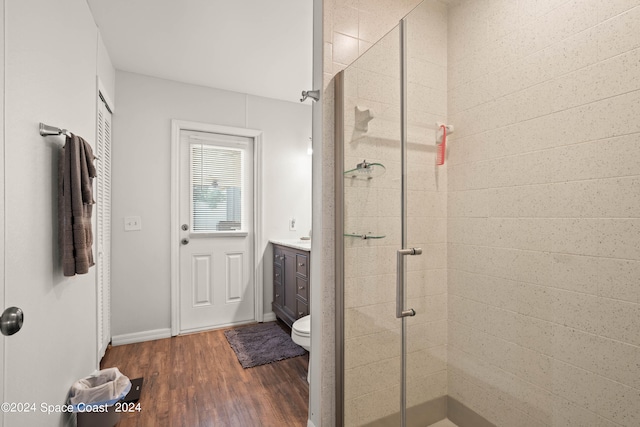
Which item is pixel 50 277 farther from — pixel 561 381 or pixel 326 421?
pixel 561 381

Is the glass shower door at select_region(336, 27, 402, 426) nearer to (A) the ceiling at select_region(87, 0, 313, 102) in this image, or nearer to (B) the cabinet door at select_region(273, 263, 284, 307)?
(A) the ceiling at select_region(87, 0, 313, 102)

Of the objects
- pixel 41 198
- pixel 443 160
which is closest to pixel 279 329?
pixel 41 198

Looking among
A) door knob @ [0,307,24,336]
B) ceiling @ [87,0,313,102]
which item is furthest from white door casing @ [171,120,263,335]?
door knob @ [0,307,24,336]

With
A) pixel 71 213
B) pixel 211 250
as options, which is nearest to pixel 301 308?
pixel 211 250

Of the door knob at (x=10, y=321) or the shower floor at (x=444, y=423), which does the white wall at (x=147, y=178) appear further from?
the shower floor at (x=444, y=423)

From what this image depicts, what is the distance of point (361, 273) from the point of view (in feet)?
4.82

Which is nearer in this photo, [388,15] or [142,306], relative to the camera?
[388,15]

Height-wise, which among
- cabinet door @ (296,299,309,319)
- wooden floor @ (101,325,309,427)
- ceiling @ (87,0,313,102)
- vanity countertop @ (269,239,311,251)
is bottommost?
wooden floor @ (101,325,309,427)

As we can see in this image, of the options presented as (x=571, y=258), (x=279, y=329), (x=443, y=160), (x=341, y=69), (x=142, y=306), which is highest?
(x=341, y=69)

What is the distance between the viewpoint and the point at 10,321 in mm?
792

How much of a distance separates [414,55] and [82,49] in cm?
195

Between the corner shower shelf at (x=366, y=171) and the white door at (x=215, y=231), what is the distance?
218cm

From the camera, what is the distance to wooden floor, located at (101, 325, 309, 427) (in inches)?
72.7

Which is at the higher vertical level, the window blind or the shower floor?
the window blind
